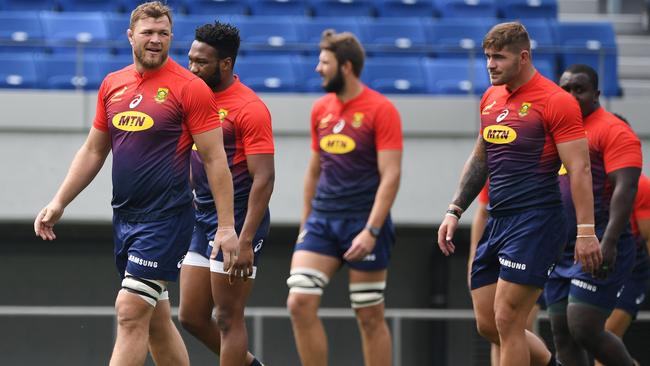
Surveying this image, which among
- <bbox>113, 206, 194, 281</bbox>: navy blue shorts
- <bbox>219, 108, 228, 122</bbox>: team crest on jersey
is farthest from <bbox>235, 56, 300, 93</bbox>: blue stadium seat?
<bbox>113, 206, 194, 281</bbox>: navy blue shorts

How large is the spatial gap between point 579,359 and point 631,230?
0.93m

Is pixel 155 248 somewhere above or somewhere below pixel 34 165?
above

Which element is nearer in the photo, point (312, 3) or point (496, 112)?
point (496, 112)

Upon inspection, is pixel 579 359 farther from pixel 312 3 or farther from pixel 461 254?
pixel 312 3

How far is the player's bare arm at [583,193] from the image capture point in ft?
20.5

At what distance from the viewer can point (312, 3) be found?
14180 mm

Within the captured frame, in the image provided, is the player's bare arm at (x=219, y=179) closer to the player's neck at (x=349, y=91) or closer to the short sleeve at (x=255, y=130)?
the short sleeve at (x=255, y=130)

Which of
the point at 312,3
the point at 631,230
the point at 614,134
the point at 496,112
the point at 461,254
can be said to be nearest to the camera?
the point at 496,112

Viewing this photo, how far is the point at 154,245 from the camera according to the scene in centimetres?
604

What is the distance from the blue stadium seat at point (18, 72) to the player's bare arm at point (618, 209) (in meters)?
6.79

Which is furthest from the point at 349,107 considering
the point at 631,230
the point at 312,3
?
the point at 312,3

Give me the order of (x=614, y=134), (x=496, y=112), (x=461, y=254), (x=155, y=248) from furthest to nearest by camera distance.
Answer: (x=461, y=254) < (x=614, y=134) < (x=496, y=112) < (x=155, y=248)

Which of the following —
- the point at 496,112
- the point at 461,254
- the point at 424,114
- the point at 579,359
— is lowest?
the point at 461,254

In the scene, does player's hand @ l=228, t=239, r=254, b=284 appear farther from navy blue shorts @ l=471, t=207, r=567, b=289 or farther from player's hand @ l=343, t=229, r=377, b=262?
navy blue shorts @ l=471, t=207, r=567, b=289
